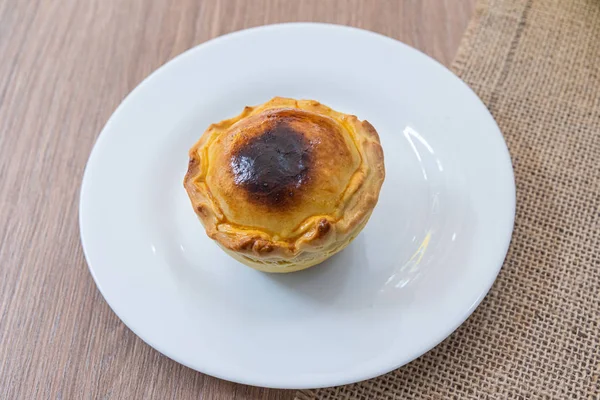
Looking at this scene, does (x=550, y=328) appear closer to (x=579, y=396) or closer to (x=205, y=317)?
(x=579, y=396)

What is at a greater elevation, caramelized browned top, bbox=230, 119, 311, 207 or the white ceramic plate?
caramelized browned top, bbox=230, 119, 311, 207

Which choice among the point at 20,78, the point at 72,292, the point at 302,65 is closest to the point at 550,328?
the point at 302,65

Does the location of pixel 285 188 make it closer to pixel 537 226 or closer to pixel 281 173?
pixel 281 173

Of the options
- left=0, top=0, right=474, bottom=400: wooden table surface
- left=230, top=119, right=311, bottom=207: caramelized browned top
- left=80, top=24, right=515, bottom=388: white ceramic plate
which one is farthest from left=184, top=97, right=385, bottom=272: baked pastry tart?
left=0, top=0, right=474, bottom=400: wooden table surface

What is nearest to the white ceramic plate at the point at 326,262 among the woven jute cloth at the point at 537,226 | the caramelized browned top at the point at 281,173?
the woven jute cloth at the point at 537,226

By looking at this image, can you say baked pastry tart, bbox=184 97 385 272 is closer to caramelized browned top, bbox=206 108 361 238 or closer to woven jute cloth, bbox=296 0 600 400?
caramelized browned top, bbox=206 108 361 238

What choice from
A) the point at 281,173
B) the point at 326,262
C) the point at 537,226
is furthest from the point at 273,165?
the point at 537,226
